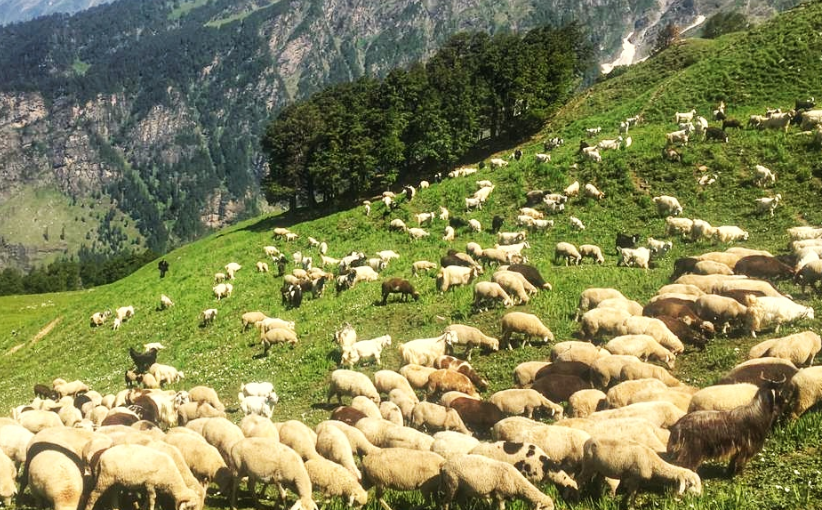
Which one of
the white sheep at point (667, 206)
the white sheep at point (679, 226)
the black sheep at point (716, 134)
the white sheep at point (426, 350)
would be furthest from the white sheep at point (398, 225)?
the white sheep at point (426, 350)

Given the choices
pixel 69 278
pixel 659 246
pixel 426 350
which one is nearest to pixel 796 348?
pixel 426 350

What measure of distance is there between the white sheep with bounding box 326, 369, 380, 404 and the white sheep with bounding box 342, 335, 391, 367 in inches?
101

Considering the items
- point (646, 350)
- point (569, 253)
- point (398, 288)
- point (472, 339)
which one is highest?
point (398, 288)

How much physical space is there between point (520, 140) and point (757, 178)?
126 ft

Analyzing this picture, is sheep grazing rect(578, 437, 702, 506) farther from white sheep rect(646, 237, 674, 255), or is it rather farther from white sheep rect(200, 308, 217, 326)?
white sheep rect(200, 308, 217, 326)

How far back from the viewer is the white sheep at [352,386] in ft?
58.2

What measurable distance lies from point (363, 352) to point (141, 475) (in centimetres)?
1100

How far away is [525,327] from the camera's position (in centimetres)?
2072

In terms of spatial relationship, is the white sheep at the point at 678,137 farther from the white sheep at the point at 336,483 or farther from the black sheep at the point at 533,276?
the white sheep at the point at 336,483

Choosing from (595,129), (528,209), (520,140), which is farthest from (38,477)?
(520,140)

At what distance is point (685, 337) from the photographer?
1819 cm

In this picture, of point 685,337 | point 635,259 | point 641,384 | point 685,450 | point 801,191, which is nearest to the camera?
point 685,450

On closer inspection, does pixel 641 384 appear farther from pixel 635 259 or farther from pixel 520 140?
pixel 520 140

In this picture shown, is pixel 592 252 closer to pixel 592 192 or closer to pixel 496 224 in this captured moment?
pixel 592 192
